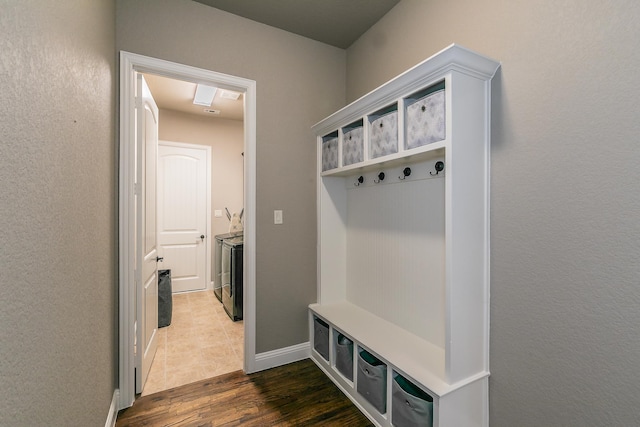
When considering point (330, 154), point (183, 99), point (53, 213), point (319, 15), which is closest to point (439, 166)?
point (330, 154)

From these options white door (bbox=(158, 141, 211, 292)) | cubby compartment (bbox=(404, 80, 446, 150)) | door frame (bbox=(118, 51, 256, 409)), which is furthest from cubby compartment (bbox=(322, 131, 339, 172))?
white door (bbox=(158, 141, 211, 292))

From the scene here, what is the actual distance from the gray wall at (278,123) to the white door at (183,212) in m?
2.64

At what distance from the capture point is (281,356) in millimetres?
2434

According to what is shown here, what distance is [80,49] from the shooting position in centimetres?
118

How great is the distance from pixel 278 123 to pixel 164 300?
239 cm

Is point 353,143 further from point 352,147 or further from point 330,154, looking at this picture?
point 330,154

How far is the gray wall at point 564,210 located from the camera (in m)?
1.09

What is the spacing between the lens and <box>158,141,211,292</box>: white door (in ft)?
14.4

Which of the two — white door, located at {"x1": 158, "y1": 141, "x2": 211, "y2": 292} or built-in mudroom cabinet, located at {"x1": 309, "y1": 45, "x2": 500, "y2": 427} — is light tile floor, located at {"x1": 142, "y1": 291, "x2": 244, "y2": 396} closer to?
white door, located at {"x1": 158, "y1": 141, "x2": 211, "y2": 292}

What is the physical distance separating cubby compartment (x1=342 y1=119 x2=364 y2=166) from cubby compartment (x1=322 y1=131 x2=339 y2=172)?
A: 0.41ft

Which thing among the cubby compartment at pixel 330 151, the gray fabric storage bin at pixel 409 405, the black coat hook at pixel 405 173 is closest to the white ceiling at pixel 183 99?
the cubby compartment at pixel 330 151

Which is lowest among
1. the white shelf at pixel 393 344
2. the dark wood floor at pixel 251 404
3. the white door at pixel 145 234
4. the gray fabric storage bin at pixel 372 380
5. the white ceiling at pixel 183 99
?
the dark wood floor at pixel 251 404

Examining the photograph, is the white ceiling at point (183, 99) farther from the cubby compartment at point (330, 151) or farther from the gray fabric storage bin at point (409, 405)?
the gray fabric storage bin at point (409, 405)

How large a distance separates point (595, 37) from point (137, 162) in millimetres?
2556
